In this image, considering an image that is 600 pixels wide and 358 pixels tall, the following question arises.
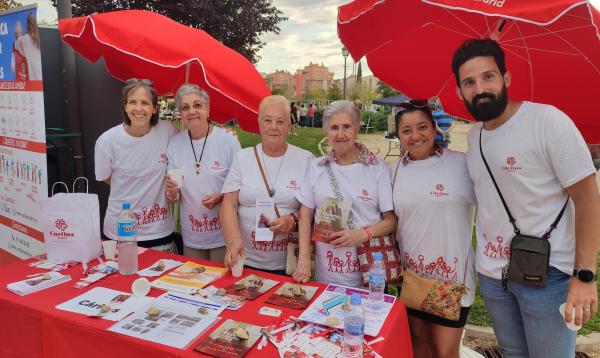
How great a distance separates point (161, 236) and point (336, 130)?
1.62m

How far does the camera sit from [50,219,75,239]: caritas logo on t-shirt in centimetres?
259

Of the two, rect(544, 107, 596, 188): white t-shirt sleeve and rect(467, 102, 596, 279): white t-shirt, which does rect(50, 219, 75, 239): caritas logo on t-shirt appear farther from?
rect(544, 107, 596, 188): white t-shirt sleeve

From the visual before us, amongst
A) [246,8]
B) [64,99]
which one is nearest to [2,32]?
[64,99]

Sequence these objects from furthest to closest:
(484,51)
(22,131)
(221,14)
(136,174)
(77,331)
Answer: (221,14), (22,131), (136,174), (484,51), (77,331)

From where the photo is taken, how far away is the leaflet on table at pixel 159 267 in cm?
250

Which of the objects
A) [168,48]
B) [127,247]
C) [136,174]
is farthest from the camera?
[136,174]

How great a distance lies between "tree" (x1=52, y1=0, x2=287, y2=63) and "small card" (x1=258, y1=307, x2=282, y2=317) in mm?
10462

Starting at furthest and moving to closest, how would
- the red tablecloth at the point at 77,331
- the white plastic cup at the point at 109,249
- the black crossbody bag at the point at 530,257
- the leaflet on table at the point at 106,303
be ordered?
the white plastic cup at the point at 109,249, the leaflet on table at the point at 106,303, the black crossbody bag at the point at 530,257, the red tablecloth at the point at 77,331

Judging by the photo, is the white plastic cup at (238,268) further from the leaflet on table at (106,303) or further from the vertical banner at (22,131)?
the vertical banner at (22,131)

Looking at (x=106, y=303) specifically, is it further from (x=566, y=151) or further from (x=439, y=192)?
(x=566, y=151)

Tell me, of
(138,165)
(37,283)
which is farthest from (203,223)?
(37,283)

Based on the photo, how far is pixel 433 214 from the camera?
227 centimetres

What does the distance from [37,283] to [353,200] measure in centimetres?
190

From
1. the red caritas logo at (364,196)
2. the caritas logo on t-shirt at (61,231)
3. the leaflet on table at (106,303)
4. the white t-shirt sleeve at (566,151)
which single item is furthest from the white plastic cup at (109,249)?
the white t-shirt sleeve at (566,151)
